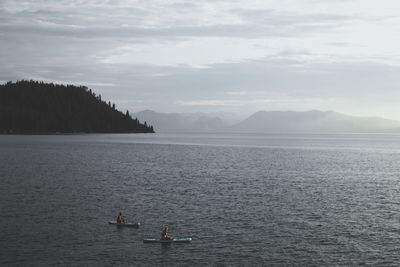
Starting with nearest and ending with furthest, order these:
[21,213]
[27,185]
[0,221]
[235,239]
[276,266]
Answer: [276,266], [235,239], [0,221], [21,213], [27,185]

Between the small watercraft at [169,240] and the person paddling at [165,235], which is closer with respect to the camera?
the person paddling at [165,235]

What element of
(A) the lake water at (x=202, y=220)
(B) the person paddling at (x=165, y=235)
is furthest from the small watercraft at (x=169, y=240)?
(A) the lake water at (x=202, y=220)

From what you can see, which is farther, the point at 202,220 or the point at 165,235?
the point at 202,220

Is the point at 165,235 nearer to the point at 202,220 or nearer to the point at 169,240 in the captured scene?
the point at 169,240

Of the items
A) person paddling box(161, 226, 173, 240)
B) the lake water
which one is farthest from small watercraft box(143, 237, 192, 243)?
the lake water

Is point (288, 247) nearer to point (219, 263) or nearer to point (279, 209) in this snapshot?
point (219, 263)

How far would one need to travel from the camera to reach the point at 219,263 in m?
42.8

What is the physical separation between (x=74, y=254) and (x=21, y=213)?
21.4 metres

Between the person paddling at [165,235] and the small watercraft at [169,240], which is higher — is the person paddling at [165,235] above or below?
above

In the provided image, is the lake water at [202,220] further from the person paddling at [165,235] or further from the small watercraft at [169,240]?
A: the person paddling at [165,235]

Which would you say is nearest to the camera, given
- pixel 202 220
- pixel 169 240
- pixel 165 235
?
pixel 169 240

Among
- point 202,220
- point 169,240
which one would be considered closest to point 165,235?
point 169,240

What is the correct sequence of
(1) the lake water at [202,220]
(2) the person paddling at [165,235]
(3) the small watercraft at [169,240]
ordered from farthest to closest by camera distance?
1. (3) the small watercraft at [169,240]
2. (2) the person paddling at [165,235]
3. (1) the lake water at [202,220]

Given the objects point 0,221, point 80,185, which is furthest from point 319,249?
point 80,185
